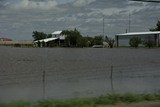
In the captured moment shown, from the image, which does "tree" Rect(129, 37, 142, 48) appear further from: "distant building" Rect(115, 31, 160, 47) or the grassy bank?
the grassy bank

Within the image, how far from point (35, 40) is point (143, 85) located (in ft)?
501

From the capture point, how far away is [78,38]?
142125 millimetres

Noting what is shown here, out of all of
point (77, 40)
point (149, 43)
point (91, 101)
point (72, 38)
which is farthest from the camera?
point (72, 38)

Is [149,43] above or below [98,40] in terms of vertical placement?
below

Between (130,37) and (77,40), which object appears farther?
(130,37)

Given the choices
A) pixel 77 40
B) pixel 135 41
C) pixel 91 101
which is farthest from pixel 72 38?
pixel 91 101

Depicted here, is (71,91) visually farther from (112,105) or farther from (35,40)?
(35,40)

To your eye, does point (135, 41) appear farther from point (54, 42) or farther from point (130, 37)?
point (54, 42)

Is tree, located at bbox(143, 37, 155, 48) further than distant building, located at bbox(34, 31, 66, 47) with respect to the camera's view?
No

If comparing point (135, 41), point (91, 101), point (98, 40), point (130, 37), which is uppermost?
point (130, 37)

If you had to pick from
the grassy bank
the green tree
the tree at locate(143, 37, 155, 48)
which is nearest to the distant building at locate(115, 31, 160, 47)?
the tree at locate(143, 37, 155, 48)

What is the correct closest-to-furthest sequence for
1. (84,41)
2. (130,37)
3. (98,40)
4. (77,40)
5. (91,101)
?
(91,101) → (77,40) → (84,41) → (98,40) → (130,37)

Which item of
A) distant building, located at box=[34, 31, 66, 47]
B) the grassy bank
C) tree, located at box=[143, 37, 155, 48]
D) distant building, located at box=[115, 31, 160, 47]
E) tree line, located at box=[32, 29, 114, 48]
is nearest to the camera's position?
the grassy bank

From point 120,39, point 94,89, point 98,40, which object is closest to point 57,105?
point 94,89
